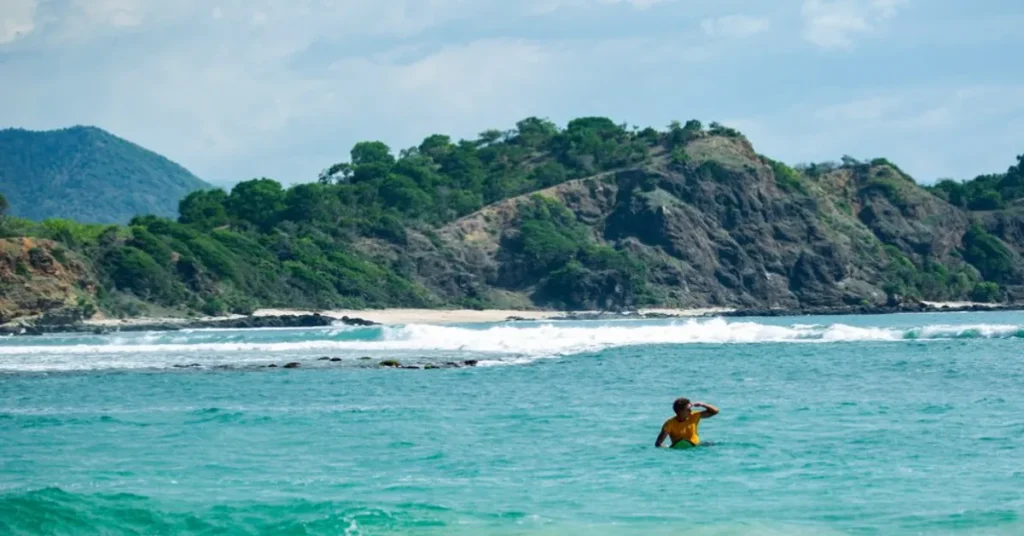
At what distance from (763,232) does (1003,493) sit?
96838mm

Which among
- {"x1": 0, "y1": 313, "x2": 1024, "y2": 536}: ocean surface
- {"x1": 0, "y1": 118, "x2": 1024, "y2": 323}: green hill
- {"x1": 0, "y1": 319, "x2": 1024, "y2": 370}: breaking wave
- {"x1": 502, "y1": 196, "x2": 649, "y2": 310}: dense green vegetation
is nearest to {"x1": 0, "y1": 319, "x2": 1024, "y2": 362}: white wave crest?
{"x1": 0, "y1": 319, "x2": 1024, "y2": 370}: breaking wave

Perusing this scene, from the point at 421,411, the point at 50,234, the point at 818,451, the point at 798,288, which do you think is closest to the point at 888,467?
the point at 818,451

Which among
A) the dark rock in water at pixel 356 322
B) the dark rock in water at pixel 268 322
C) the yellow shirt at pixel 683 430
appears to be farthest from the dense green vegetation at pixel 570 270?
the yellow shirt at pixel 683 430

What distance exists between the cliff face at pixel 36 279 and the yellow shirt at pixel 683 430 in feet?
187

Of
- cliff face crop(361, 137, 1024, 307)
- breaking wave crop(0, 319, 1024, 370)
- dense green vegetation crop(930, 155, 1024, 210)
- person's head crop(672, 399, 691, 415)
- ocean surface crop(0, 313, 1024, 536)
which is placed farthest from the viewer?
dense green vegetation crop(930, 155, 1024, 210)

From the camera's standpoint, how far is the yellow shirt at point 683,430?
1850 centimetres

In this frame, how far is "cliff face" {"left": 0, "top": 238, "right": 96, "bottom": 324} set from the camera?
70.2 m

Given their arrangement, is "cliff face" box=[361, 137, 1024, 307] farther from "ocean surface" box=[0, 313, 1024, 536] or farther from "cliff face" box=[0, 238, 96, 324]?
"ocean surface" box=[0, 313, 1024, 536]

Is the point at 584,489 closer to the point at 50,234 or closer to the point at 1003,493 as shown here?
the point at 1003,493

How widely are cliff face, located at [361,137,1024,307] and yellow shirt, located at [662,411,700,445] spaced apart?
78.1 metres

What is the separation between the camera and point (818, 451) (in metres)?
18.1

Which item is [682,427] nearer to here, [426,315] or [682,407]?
[682,407]

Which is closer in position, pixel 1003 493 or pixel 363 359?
pixel 1003 493

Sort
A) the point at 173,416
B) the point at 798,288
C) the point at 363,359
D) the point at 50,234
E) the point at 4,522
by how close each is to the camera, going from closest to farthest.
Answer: the point at 4,522 → the point at 173,416 → the point at 363,359 → the point at 50,234 → the point at 798,288
